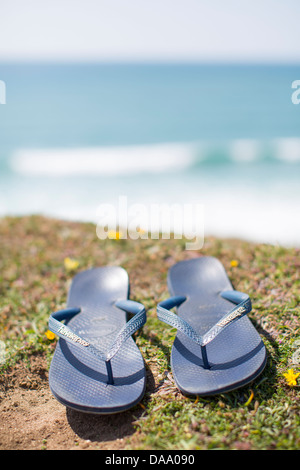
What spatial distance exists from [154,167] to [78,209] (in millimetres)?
4236

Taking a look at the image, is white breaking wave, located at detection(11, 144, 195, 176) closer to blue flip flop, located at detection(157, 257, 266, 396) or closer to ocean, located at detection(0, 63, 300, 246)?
ocean, located at detection(0, 63, 300, 246)

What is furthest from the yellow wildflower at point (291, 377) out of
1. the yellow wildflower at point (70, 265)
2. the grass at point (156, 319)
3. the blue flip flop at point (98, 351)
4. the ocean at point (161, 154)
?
the yellow wildflower at point (70, 265)

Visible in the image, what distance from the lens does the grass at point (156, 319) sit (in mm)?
2104

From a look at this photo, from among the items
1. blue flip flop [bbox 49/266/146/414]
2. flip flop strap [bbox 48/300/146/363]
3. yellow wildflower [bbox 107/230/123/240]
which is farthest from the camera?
yellow wildflower [bbox 107/230/123/240]

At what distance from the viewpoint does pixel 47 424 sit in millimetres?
2342

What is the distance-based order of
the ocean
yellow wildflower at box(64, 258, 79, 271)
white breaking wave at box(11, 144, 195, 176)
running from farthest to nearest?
white breaking wave at box(11, 144, 195, 176)
the ocean
yellow wildflower at box(64, 258, 79, 271)

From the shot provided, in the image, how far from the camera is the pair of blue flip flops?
7.46 feet

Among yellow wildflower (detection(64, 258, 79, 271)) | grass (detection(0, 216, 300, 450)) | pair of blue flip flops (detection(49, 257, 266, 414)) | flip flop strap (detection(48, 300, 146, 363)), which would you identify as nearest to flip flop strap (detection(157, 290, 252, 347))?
pair of blue flip flops (detection(49, 257, 266, 414))

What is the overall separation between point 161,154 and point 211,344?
11.0 metres

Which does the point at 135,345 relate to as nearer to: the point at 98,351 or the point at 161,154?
the point at 98,351

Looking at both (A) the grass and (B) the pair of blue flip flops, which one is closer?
(A) the grass

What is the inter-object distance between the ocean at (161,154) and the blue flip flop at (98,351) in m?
1.93

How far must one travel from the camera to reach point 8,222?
5496 millimetres
